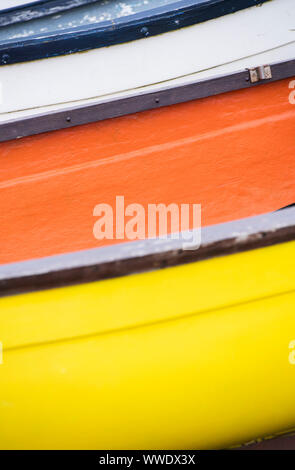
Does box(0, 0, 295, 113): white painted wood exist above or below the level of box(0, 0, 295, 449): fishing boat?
above

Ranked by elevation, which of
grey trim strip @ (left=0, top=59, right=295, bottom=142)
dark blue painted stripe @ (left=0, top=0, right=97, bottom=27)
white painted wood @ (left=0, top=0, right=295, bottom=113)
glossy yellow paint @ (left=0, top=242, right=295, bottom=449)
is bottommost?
glossy yellow paint @ (left=0, top=242, right=295, bottom=449)

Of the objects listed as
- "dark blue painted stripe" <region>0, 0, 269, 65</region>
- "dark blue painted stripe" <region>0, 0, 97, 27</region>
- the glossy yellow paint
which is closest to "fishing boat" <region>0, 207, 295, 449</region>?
the glossy yellow paint

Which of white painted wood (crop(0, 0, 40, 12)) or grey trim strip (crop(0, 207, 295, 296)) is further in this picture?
white painted wood (crop(0, 0, 40, 12))

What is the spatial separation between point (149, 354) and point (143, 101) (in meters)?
1.38

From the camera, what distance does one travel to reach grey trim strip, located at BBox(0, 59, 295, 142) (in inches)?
82.0

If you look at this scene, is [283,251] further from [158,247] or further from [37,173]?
[37,173]

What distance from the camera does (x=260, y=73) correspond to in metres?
2.11

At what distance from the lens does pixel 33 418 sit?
1048 millimetres

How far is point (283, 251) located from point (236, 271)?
0.11 meters

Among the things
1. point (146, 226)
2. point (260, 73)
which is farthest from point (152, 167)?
point (260, 73)

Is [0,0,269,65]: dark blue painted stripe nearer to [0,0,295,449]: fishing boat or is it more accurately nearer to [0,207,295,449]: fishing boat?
[0,0,295,449]: fishing boat

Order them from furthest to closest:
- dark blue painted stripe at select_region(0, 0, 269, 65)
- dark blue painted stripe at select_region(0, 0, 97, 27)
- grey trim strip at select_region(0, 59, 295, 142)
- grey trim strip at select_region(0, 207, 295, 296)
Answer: dark blue painted stripe at select_region(0, 0, 97, 27)
dark blue painted stripe at select_region(0, 0, 269, 65)
grey trim strip at select_region(0, 59, 295, 142)
grey trim strip at select_region(0, 207, 295, 296)

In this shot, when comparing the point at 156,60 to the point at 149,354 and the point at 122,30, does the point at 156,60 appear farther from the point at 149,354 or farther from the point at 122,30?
the point at 149,354
